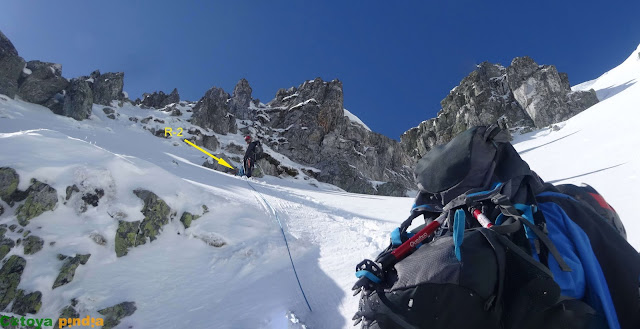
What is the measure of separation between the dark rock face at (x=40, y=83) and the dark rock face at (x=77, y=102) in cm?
139

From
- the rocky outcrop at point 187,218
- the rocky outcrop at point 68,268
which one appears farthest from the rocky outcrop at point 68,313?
the rocky outcrop at point 187,218

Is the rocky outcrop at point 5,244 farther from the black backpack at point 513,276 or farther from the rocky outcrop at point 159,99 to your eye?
the rocky outcrop at point 159,99

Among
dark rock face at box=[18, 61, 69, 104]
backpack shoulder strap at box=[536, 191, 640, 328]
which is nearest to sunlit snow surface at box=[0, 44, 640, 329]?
backpack shoulder strap at box=[536, 191, 640, 328]

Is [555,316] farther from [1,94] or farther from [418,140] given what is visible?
[418,140]

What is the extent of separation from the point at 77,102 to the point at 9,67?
725 cm

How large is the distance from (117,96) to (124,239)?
4890cm

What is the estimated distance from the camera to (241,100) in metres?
58.8

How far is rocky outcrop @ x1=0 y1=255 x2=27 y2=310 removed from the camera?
187 inches

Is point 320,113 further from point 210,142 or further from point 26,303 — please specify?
point 26,303

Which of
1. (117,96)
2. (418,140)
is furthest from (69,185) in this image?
(418,140)

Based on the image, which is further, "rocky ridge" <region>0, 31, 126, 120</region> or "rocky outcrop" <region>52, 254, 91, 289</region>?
"rocky ridge" <region>0, 31, 126, 120</region>

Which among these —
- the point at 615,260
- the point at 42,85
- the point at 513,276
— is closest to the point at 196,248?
the point at 513,276

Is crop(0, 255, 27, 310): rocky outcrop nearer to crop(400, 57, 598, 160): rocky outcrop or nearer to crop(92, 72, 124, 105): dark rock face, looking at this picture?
crop(92, 72, 124, 105): dark rock face

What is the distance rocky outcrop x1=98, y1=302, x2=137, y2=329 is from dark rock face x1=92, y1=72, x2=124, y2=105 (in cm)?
4513
